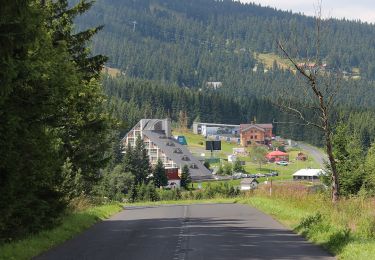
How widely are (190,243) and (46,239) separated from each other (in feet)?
11.7

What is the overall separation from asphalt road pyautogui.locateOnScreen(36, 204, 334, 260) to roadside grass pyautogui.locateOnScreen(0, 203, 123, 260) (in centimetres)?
29

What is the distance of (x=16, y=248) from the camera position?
13266 mm

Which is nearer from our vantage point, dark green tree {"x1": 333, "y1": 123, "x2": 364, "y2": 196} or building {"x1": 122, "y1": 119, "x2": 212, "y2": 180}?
dark green tree {"x1": 333, "y1": 123, "x2": 364, "y2": 196}

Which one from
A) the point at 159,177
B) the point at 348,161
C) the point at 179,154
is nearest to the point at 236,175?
the point at 179,154

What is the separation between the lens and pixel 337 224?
1603cm

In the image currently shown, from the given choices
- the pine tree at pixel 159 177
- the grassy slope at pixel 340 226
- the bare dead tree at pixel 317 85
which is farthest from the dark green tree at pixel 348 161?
the pine tree at pixel 159 177

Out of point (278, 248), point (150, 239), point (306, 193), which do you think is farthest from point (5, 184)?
point (306, 193)

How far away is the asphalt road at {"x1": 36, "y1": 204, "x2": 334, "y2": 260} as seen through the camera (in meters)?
12.7

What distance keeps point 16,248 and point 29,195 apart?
1763 mm

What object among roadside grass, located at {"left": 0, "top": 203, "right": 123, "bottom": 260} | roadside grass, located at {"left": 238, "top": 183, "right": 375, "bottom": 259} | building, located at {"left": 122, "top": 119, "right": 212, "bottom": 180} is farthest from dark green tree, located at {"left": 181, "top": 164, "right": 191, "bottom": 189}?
roadside grass, located at {"left": 0, "top": 203, "right": 123, "bottom": 260}

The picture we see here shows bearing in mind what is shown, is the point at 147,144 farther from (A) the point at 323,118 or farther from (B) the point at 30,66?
(B) the point at 30,66

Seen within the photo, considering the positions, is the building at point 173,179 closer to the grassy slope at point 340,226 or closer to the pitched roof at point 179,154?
the pitched roof at point 179,154

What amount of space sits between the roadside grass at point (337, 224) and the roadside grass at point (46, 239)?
6.23 m

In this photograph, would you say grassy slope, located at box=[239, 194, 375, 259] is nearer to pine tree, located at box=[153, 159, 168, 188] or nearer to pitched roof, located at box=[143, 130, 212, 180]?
pine tree, located at box=[153, 159, 168, 188]
